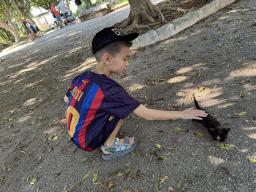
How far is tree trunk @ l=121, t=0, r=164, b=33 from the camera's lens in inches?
276

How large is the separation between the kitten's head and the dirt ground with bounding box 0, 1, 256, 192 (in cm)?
10

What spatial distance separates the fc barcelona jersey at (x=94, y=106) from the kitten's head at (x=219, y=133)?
115 cm

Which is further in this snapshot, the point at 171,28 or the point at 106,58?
the point at 171,28

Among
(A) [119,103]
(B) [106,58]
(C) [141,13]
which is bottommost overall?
(A) [119,103]

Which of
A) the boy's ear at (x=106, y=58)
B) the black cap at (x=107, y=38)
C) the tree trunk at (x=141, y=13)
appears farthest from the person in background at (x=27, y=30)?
the boy's ear at (x=106, y=58)

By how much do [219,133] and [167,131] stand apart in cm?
79

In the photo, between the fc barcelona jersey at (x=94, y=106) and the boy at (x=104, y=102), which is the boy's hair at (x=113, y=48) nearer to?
the boy at (x=104, y=102)

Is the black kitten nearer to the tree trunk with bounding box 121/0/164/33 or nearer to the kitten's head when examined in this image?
the kitten's head

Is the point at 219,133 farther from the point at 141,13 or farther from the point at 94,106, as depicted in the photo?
the point at 141,13

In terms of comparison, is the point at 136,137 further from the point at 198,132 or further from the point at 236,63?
the point at 236,63

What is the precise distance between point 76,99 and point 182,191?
1715 millimetres

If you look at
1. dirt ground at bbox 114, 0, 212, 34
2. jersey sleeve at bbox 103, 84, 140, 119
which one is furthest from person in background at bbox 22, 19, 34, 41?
jersey sleeve at bbox 103, 84, 140, 119

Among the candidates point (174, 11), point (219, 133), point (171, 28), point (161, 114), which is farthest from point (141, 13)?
point (219, 133)

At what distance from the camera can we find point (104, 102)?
1.81 metres
